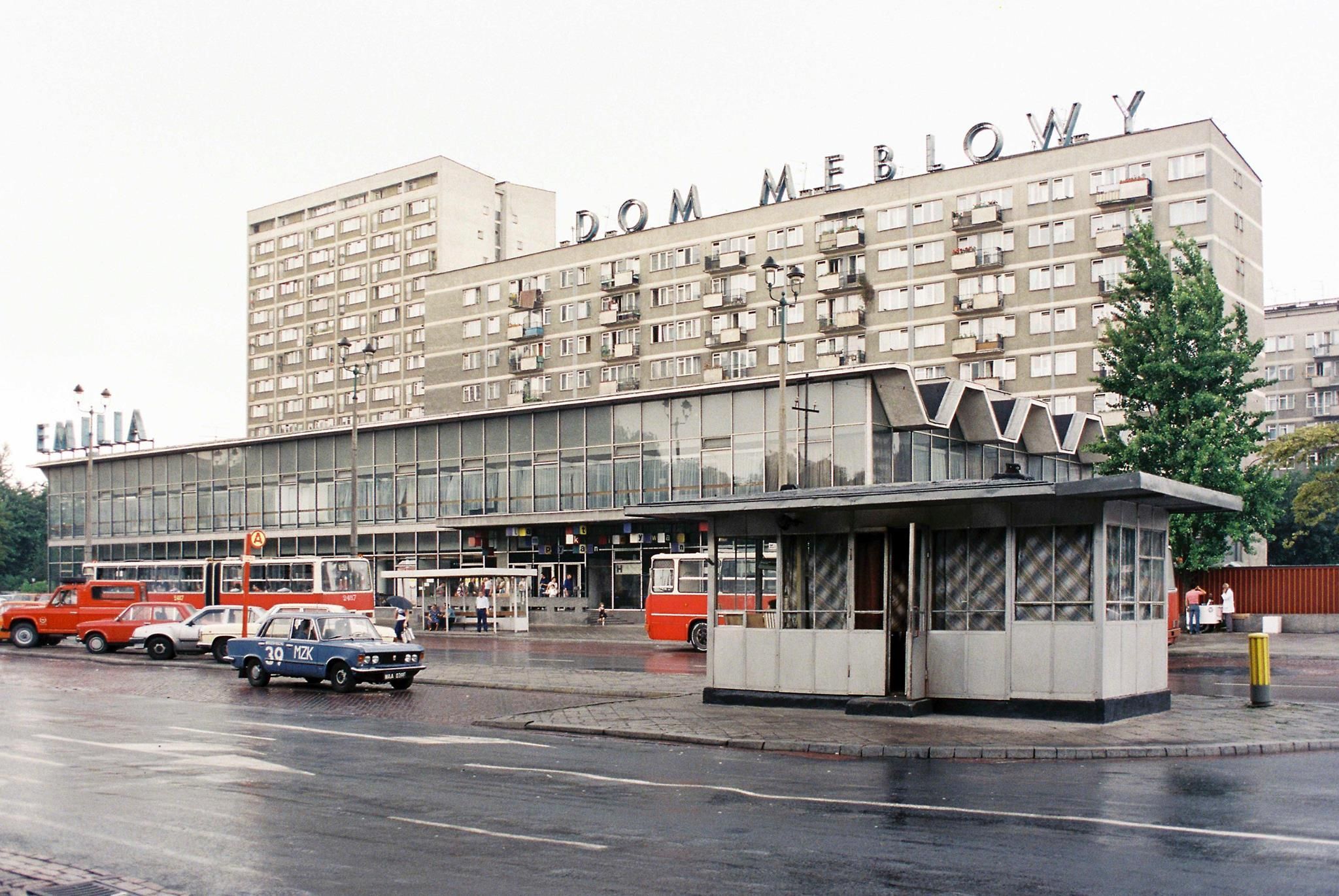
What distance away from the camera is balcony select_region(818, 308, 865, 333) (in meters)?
78.3

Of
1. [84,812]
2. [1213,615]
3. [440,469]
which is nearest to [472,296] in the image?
[440,469]

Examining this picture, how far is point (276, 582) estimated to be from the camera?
5156cm

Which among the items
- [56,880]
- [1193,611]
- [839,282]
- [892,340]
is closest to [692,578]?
[1193,611]

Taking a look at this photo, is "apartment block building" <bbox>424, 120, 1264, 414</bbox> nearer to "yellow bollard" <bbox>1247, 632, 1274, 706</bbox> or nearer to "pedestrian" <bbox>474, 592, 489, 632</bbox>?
"pedestrian" <bbox>474, 592, 489, 632</bbox>

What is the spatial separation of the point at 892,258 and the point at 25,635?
165ft

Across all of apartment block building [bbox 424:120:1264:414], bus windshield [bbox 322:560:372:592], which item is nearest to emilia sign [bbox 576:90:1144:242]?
apartment block building [bbox 424:120:1264:414]

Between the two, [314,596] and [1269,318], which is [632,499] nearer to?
[314,596]

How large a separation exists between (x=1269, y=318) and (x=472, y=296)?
7531 cm

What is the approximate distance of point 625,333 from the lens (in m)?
89.8

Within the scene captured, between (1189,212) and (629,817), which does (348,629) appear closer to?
(629,817)

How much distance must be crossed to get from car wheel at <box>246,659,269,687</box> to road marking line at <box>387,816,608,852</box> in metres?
17.7

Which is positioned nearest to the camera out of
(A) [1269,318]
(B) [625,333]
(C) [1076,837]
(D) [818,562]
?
(C) [1076,837]

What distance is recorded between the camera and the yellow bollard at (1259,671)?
67.7 ft

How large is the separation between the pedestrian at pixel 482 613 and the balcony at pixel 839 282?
31.9m
